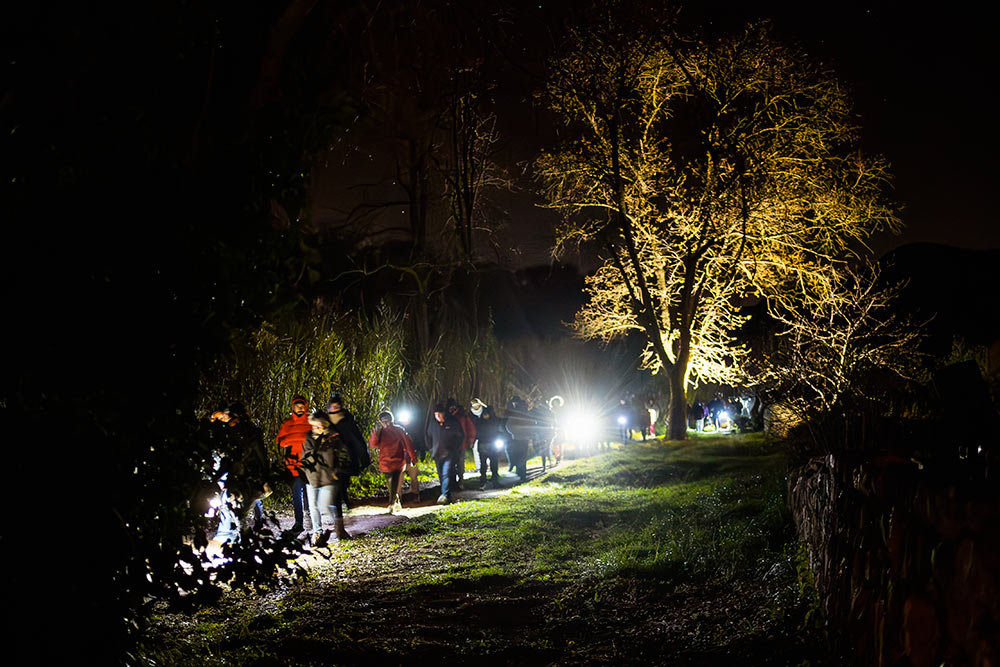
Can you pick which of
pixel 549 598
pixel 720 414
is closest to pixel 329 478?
pixel 549 598

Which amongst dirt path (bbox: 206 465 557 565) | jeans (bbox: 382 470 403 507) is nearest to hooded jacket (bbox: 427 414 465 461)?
dirt path (bbox: 206 465 557 565)

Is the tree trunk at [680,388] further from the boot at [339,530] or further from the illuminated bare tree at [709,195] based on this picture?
the boot at [339,530]

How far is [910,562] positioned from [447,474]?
11552 mm

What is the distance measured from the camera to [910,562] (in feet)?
12.9

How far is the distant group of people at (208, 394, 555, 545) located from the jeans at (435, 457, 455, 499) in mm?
20

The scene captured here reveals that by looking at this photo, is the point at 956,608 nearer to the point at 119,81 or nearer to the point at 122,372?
the point at 122,372

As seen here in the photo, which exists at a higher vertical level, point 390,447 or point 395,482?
point 390,447

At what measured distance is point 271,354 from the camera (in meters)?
16.3

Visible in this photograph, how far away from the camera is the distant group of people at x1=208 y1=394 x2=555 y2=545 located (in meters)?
4.27

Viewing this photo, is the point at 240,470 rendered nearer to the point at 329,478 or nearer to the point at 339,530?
the point at 329,478

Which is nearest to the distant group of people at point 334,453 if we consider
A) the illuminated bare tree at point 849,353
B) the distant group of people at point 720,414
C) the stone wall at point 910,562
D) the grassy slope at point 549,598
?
the grassy slope at point 549,598

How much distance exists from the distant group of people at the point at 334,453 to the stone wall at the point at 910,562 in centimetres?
315

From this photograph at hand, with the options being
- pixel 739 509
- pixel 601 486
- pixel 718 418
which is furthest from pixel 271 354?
pixel 718 418

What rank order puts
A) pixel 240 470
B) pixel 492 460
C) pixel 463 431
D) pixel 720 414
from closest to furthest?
pixel 240 470 → pixel 463 431 → pixel 492 460 → pixel 720 414
